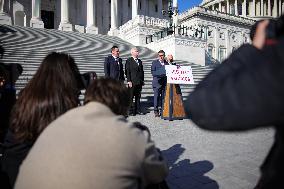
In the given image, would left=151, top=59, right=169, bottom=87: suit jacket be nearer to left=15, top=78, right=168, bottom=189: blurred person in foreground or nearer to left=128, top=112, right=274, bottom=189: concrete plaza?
left=128, top=112, right=274, bottom=189: concrete plaza

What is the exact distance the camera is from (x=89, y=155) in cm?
136

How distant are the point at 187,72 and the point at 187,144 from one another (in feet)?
10.5

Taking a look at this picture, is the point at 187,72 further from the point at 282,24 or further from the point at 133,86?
the point at 282,24

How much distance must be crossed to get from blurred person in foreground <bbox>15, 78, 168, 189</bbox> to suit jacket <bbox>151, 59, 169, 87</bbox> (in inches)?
251

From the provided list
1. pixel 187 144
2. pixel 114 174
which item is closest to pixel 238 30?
pixel 187 144

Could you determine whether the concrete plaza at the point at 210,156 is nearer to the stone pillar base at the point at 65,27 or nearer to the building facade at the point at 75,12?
the stone pillar base at the point at 65,27

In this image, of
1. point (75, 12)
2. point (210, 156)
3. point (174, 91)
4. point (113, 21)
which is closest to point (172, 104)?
point (174, 91)

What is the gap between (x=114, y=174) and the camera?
140 centimetres

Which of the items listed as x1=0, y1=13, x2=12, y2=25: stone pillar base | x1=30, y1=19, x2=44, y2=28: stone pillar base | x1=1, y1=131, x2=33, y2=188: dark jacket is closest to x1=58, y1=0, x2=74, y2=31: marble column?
x1=30, y1=19, x2=44, y2=28: stone pillar base

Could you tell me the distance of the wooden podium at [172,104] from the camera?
25.3ft

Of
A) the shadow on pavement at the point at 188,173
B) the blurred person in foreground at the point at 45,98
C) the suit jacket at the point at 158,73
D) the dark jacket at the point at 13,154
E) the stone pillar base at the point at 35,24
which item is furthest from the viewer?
the stone pillar base at the point at 35,24

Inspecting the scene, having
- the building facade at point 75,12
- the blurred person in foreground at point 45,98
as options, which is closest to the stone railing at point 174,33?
the building facade at point 75,12

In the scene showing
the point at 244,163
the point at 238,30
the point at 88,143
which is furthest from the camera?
the point at 238,30

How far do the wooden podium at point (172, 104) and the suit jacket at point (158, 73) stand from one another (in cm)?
48
